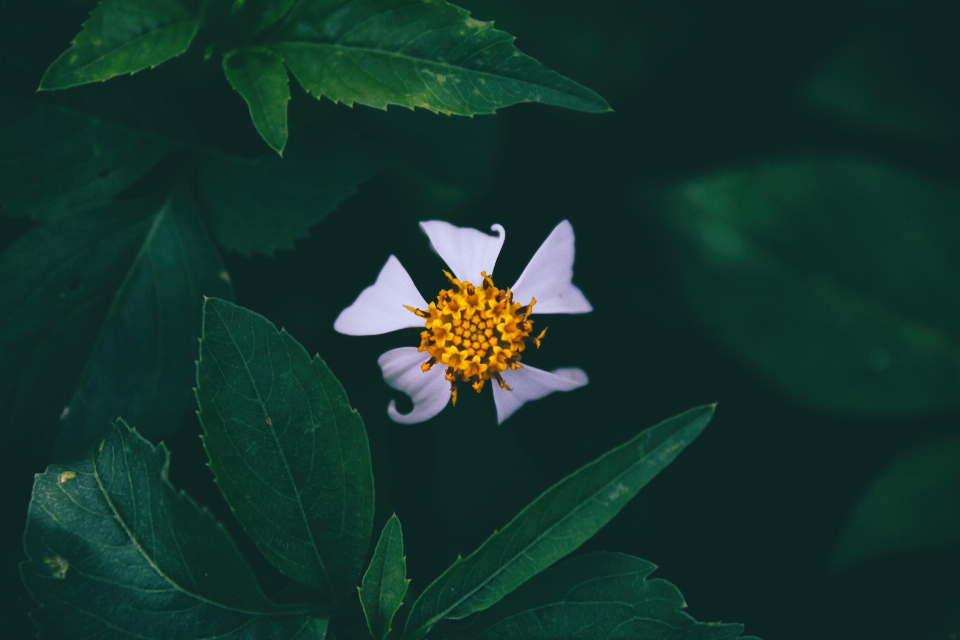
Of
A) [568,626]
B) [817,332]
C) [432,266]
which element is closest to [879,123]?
[817,332]

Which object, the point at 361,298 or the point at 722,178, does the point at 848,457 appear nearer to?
the point at 722,178

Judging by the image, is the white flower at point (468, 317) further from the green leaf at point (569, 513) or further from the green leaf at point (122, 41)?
the green leaf at point (122, 41)

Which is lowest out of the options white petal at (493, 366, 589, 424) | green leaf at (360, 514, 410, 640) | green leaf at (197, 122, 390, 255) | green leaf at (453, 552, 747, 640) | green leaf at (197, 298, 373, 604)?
green leaf at (453, 552, 747, 640)

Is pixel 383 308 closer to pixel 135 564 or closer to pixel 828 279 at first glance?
pixel 135 564

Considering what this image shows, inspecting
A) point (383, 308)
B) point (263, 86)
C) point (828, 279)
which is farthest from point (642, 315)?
point (263, 86)

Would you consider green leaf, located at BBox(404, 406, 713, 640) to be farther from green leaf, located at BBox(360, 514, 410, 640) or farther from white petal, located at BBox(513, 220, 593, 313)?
white petal, located at BBox(513, 220, 593, 313)

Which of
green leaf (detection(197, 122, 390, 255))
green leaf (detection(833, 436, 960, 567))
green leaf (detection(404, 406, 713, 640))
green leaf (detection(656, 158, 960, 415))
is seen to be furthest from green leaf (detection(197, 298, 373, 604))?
green leaf (detection(833, 436, 960, 567))

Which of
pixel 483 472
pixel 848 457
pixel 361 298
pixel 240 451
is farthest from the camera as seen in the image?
pixel 848 457
